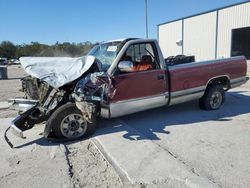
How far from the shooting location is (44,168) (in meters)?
3.81

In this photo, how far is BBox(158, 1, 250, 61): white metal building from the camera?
20828 millimetres

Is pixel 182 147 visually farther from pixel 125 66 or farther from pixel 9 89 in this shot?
pixel 9 89

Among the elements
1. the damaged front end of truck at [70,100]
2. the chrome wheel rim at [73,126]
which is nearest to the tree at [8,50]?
the damaged front end of truck at [70,100]

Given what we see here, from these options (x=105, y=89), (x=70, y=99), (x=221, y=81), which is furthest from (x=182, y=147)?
(x=221, y=81)

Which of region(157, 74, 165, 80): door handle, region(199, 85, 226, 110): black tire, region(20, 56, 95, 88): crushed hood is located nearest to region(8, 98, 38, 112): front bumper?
region(20, 56, 95, 88): crushed hood

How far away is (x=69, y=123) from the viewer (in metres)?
4.95

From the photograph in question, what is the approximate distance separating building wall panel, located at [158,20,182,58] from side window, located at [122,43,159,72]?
22.7 m

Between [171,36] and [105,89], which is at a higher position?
[171,36]

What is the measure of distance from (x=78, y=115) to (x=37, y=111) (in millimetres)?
896

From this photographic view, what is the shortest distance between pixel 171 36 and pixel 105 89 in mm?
25384

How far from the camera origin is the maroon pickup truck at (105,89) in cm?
488

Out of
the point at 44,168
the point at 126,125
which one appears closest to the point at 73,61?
the point at 126,125

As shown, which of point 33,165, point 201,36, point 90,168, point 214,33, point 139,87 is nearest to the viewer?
point 90,168

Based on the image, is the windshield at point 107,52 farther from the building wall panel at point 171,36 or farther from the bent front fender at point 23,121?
the building wall panel at point 171,36
